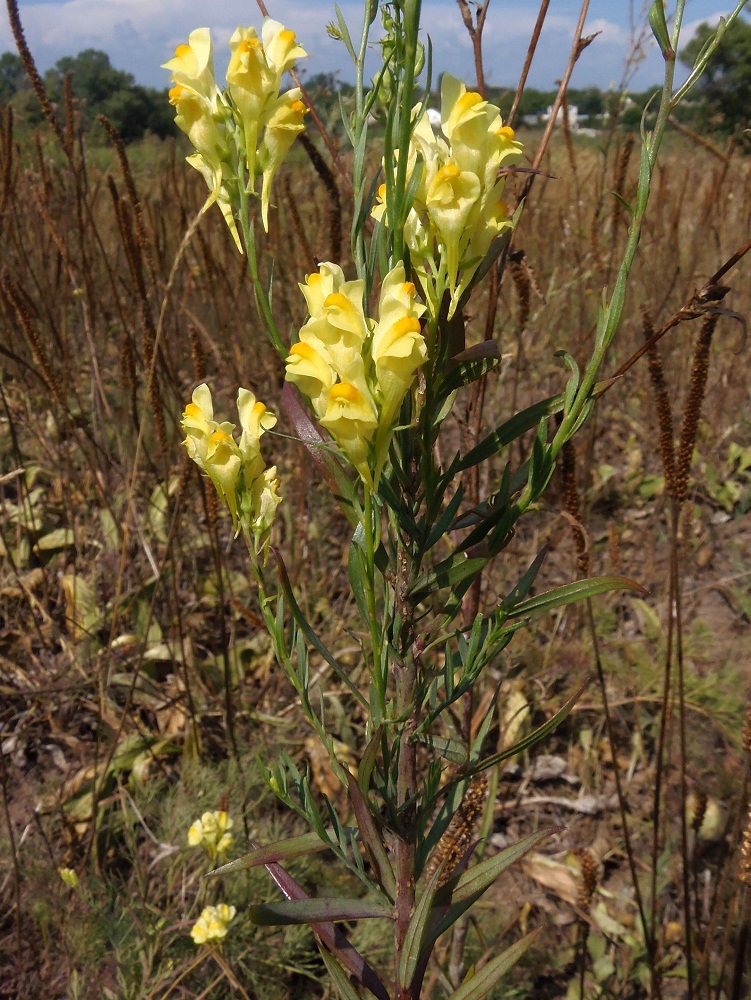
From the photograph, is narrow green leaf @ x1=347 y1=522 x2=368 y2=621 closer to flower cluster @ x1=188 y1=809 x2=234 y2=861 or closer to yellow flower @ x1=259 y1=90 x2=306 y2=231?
yellow flower @ x1=259 y1=90 x2=306 y2=231

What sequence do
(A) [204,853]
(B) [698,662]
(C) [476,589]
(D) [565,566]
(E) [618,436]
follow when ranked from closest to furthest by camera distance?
(C) [476,589], (A) [204,853], (B) [698,662], (D) [565,566], (E) [618,436]

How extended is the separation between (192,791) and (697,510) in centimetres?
188

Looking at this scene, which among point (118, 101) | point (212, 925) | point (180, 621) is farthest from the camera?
point (118, 101)

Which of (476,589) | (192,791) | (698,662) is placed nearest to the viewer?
(476,589)

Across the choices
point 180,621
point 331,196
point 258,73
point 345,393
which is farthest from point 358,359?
point 180,621

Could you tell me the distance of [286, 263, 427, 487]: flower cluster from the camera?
0.45 metres

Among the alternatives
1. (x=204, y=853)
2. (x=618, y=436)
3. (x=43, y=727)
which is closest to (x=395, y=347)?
(x=204, y=853)

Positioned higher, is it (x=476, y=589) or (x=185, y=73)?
(x=185, y=73)

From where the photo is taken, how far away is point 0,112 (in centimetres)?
169

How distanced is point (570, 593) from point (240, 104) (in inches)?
16.7

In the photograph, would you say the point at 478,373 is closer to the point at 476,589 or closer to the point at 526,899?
the point at 476,589

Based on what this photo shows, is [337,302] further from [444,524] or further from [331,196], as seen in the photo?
[331,196]

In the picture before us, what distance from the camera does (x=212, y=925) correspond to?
1144mm

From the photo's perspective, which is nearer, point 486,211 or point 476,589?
point 486,211
